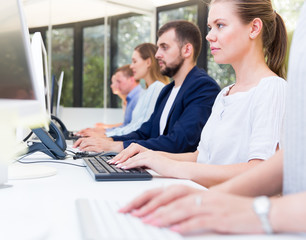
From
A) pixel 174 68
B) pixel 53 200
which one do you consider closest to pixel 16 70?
pixel 53 200

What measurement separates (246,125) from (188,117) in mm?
673

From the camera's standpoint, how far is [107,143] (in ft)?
6.00

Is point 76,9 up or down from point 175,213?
up

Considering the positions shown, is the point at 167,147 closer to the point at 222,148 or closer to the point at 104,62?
the point at 222,148

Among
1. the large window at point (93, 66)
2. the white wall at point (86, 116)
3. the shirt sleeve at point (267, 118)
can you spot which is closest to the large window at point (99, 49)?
the large window at point (93, 66)

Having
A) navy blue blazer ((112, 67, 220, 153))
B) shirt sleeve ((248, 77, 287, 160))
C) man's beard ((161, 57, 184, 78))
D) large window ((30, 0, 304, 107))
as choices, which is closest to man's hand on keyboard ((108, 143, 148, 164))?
shirt sleeve ((248, 77, 287, 160))

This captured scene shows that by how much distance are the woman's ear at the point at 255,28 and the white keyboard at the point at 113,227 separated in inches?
38.2

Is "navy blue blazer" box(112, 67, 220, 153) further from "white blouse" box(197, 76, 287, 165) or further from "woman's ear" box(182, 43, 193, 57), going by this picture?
"white blouse" box(197, 76, 287, 165)

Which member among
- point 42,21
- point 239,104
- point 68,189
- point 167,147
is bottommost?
point 167,147

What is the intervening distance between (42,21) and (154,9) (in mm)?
1944

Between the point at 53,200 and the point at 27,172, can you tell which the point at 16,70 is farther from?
the point at 27,172

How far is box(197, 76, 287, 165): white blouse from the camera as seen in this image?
1181mm

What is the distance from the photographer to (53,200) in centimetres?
79

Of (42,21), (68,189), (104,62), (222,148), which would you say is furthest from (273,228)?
(104,62)
